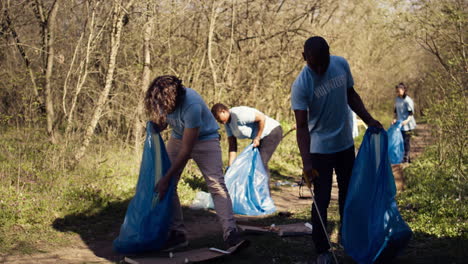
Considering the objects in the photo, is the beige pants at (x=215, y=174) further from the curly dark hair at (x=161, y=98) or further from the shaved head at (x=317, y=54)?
the shaved head at (x=317, y=54)

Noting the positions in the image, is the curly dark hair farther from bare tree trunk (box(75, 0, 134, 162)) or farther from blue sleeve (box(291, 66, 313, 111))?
bare tree trunk (box(75, 0, 134, 162))

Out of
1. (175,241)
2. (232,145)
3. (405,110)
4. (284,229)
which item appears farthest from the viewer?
(405,110)

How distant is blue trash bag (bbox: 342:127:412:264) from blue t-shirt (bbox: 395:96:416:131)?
6530 millimetres

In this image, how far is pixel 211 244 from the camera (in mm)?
4801

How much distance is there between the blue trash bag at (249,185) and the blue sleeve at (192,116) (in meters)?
2.35

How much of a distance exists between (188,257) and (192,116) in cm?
113

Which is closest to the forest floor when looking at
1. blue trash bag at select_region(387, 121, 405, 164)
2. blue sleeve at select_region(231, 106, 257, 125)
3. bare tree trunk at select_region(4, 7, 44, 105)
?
blue sleeve at select_region(231, 106, 257, 125)

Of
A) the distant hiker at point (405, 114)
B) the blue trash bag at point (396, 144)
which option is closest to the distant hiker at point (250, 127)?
the blue trash bag at point (396, 144)

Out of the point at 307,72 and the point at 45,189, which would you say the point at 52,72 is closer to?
the point at 45,189

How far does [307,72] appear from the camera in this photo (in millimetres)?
3652

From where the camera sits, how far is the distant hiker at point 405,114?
9.95 meters

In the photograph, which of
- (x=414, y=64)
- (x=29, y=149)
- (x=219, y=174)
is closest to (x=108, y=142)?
(x=29, y=149)

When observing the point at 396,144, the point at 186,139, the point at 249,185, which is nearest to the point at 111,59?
the point at 249,185

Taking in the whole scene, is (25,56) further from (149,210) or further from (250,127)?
(149,210)
